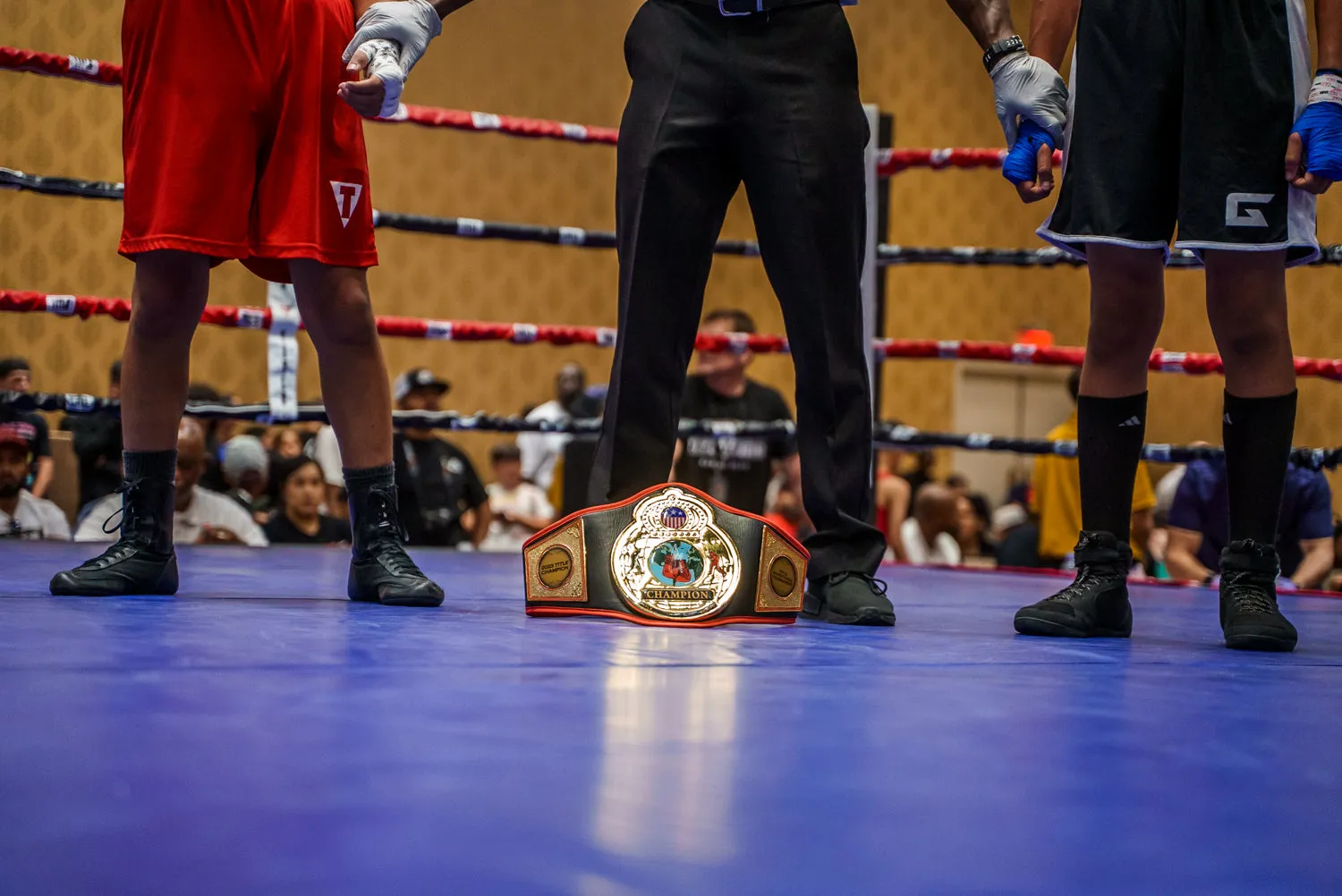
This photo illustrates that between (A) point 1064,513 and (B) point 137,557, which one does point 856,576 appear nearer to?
(B) point 137,557

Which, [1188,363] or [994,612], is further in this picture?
[1188,363]

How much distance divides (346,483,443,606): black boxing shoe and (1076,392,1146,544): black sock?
0.77m

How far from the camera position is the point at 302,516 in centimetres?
400

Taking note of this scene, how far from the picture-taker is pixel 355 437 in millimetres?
1612

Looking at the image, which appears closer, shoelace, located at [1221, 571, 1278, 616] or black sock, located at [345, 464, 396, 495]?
shoelace, located at [1221, 571, 1278, 616]

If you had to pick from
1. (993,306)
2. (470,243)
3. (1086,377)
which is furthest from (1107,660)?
(993,306)

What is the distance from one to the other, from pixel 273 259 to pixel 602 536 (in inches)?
20.5

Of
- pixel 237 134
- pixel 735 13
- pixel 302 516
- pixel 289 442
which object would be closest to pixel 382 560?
pixel 237 134

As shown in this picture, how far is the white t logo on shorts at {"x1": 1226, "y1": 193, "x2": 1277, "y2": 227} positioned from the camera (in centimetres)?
144

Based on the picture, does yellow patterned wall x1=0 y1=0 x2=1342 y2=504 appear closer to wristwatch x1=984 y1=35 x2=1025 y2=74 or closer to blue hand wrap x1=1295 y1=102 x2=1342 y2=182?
wristwatch x1=984 y1=35 x2=1025 y2=74

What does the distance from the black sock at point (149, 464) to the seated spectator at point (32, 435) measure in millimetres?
2198

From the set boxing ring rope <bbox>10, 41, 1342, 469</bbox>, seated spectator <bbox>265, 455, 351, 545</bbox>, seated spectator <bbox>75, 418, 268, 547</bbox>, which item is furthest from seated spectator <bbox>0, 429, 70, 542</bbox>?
boxing ring rope <bbox>10, 41, 1342, 469</bbox>

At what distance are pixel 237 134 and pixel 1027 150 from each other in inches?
35.7

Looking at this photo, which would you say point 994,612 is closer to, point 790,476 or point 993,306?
point 790,476
